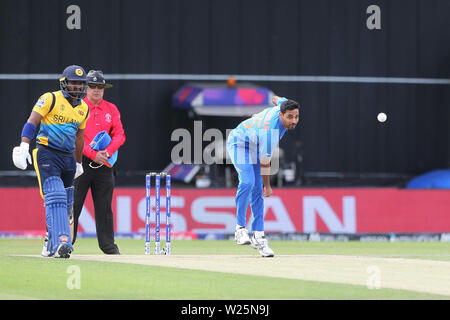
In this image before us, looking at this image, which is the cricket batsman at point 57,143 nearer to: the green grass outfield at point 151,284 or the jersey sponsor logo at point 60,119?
the jersey sponsor logo at point 60,119

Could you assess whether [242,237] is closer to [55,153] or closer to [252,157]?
[252,157]

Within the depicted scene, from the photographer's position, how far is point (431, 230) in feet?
67.6

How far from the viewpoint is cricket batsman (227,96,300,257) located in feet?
42.6

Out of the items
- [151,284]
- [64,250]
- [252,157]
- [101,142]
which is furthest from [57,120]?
[151,284]

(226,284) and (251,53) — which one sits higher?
(251,53)

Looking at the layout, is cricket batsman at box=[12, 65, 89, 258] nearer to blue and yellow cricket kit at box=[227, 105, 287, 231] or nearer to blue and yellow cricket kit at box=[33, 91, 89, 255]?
blue and yellow cricket kit at box=[33, 91, 89, 255]

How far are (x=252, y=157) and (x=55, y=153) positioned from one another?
254 cm

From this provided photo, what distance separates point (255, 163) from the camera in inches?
522

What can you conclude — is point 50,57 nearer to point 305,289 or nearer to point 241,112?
point 241,112

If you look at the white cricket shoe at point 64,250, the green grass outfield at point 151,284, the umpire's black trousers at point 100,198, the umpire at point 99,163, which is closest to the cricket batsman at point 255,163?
the green grass outfield at point 151,284

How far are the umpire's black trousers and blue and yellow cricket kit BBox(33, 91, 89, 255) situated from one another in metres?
2.13

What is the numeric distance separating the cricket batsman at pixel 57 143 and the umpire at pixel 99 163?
198cm

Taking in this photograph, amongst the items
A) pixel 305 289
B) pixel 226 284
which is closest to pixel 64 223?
pixel 226 284

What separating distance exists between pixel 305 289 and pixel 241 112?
49.0ft
